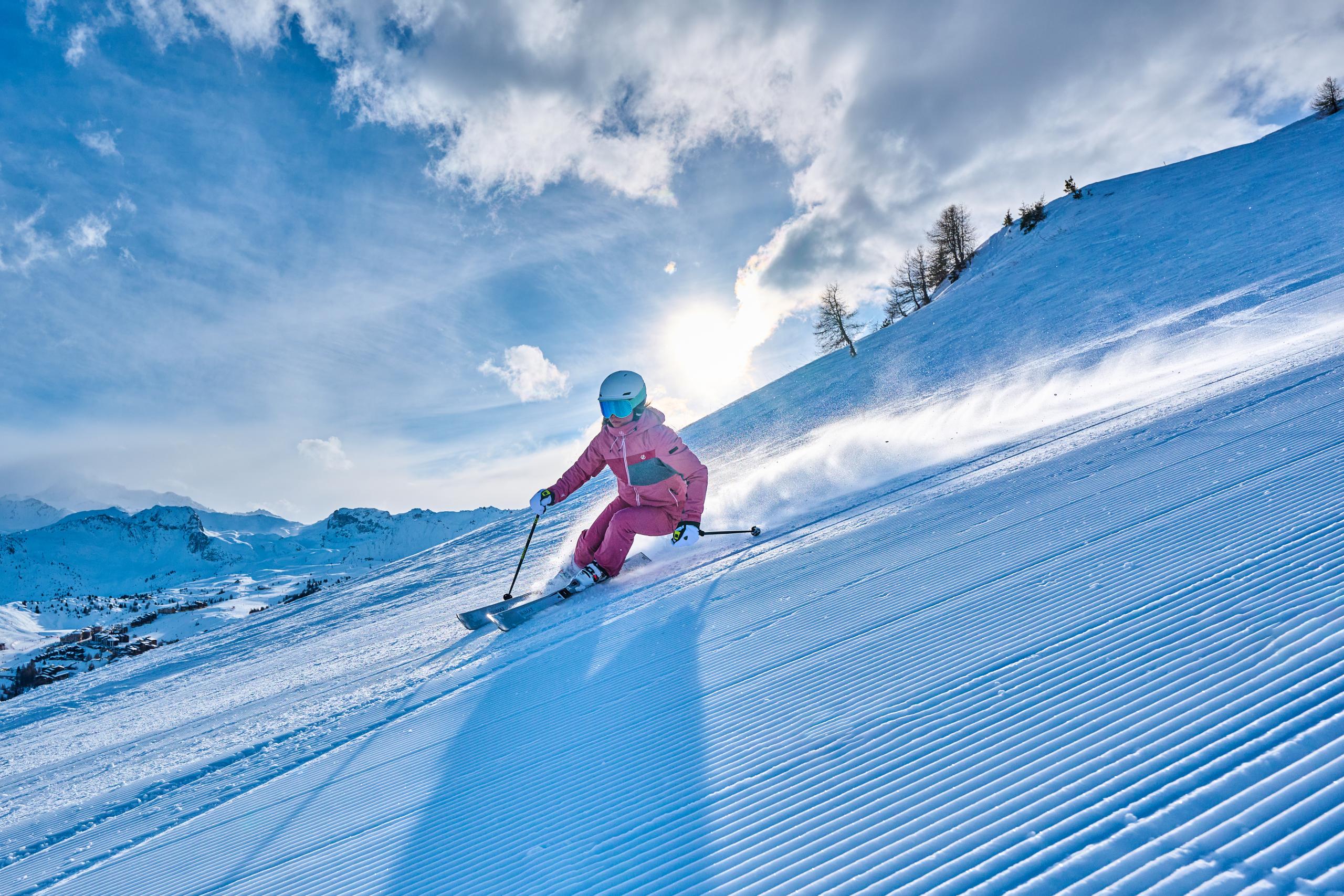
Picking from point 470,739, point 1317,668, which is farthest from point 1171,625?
point 470,739

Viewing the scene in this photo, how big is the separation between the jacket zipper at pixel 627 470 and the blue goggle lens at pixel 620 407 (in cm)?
24

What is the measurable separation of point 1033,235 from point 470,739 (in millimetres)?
38821

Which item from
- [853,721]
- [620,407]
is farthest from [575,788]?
[620,407]

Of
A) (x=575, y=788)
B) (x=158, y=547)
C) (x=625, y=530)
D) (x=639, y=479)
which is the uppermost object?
(x=158, y=547)

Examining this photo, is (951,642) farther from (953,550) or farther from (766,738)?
(953,550)

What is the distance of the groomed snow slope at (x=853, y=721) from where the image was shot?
1646mm

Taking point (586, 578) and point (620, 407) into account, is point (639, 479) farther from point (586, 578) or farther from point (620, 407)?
point (586, 578)

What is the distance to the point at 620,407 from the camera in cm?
660

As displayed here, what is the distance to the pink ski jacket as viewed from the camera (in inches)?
260

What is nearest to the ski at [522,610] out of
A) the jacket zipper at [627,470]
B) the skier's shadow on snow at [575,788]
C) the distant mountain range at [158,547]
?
the jacket zipper at [627,470]

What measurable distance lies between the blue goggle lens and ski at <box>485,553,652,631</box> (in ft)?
6.65

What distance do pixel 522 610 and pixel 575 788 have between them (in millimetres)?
3675

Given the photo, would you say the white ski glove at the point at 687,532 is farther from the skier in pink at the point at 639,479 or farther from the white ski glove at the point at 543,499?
the white ski glove at the point at 543,499

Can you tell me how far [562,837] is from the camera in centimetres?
226
